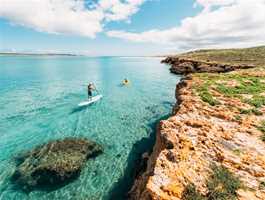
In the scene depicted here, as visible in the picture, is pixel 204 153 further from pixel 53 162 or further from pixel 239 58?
pixel 239 58

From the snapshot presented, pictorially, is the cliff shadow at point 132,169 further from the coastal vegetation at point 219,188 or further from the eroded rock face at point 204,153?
the coastal vegetation at point 219,188

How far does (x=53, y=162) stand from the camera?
Result: 14.9 metres

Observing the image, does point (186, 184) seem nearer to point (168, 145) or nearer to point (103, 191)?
point (168, 145)

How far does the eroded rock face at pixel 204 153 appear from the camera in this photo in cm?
725

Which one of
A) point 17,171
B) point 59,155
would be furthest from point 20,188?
point 59,155

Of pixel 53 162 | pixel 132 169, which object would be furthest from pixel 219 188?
pixel 53 162

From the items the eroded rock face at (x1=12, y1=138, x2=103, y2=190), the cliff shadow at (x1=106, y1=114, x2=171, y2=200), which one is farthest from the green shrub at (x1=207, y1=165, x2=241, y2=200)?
the eroded rock face at (x1=12, y1=138, x2=103, y2=190)

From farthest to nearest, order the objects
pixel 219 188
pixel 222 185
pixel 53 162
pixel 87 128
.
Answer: pixel 87 128 < pixel 53 162 < pixel 222 185 < pixel 219 188

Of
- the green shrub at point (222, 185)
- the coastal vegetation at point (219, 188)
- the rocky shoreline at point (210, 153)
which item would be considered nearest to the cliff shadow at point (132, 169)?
the rocky shoreline at point (210, 153)

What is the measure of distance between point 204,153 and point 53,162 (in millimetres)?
11020

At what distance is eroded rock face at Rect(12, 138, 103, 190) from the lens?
1387 cm

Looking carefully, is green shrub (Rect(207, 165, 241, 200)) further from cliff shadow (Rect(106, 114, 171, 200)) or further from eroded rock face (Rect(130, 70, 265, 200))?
cliff shadow (Rect(106, 114, 171, 200))

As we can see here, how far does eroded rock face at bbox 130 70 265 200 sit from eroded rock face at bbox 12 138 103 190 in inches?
224

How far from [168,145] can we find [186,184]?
283 cm
